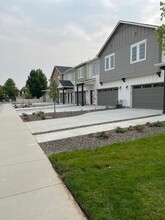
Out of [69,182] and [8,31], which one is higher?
[8,31]

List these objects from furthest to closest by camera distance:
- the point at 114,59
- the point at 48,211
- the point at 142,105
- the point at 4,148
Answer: the point at 114,59 → the point at 142,105 → the point at 4,148 → the point at 48,211

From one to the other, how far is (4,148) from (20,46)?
17916 millimetres

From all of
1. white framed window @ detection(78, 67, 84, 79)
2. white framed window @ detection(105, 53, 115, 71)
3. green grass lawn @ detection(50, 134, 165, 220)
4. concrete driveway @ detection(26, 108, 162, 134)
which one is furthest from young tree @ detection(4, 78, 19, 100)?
green grass lawn @ detection(50, 134, 165, 220)

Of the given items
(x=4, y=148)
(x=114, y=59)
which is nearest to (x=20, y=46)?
(x=114, y=59)

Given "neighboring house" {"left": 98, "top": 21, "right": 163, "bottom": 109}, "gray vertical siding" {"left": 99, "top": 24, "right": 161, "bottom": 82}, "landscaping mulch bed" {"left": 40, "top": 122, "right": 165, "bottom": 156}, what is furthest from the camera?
"neighboring house" {"left": 98, "top": 21, "right": 163, "bottom": 109}

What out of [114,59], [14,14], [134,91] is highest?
[14,14]

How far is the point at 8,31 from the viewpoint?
54.0ft

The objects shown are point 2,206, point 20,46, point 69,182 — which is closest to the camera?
point 2,206

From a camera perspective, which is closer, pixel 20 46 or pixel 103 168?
pixel 103 168

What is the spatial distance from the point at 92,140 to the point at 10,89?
79.8 meters

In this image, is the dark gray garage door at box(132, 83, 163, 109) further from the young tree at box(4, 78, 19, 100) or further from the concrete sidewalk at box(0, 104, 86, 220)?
the young tree at box(4, 78, 19, 100)

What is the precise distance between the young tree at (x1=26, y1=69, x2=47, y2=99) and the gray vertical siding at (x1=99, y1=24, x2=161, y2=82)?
35239 mm

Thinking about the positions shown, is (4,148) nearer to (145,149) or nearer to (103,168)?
(103,168)

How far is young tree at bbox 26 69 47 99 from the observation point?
54.0 meters
